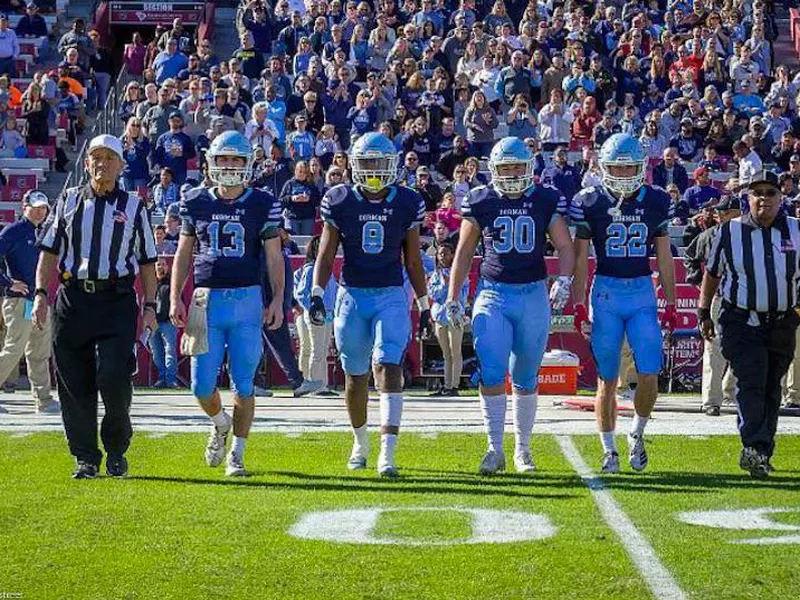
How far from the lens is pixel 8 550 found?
6348 mm

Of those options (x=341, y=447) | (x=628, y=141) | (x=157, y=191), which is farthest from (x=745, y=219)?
(x=157, y=191)

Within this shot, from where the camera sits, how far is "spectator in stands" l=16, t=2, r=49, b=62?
22.3m

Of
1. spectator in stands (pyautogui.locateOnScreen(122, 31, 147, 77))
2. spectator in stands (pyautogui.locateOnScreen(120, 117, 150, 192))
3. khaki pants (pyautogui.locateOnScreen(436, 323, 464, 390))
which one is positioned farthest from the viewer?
spectator in stands (pyautogui.locateOnScreen(122, 31, 147, 77))

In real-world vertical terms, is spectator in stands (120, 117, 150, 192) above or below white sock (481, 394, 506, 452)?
above

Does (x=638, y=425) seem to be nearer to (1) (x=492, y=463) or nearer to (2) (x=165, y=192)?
(1) (x=492, y=463)

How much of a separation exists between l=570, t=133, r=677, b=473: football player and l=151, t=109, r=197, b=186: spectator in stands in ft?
32.0

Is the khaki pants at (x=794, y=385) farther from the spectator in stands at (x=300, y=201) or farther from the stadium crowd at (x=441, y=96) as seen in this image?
the spectator in stands at (x=300, y=201)

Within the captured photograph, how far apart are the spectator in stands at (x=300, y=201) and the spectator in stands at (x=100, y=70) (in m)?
5.48

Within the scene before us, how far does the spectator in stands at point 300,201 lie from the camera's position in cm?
1664

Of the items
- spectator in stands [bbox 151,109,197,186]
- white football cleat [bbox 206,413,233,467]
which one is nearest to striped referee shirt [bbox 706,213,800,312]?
white football cleat [bbox 206,413,233,467]

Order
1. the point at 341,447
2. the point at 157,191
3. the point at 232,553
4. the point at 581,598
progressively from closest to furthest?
the point at 581,598
the point at 232,553
the point at 341,447
the point at 157,191

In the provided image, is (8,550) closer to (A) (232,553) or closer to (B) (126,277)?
(A) (232,553)

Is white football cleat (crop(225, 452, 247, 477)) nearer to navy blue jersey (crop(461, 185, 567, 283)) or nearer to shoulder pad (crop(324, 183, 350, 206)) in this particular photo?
shoulder pad (crop(324, 183, 350, 206))

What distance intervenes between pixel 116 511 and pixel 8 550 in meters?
0.88
